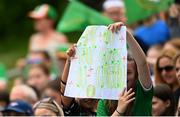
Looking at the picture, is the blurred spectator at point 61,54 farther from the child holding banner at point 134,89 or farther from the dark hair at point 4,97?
the child holding banner at point 134,89

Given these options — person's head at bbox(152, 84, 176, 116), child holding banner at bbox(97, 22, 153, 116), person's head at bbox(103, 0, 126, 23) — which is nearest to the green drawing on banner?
child holding banner at bbox(97, 22, 153, 116)

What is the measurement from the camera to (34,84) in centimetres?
1391

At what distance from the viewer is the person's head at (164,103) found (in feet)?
33.6

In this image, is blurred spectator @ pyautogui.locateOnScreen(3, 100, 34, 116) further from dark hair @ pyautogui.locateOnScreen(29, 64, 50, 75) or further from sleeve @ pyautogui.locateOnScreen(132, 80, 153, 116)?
dark hair @ pyautogui.locateOnScreen(29, 64, 50, 75)

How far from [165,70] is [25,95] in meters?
2.12

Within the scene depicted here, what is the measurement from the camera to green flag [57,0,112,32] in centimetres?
1369

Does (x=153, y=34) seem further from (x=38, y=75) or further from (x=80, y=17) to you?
(x=38, y=75)

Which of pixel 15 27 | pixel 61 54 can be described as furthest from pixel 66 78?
pixel 15 27

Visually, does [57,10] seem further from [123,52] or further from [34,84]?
[123,52]

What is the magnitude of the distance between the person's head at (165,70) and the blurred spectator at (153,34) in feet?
6.20

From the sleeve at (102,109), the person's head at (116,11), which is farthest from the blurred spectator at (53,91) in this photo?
the sleeve at (102,109)

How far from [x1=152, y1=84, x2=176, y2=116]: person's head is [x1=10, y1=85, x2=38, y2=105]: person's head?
233 centimetres

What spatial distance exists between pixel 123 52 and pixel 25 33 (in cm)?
1406

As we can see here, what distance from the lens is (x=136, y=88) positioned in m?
8.53
